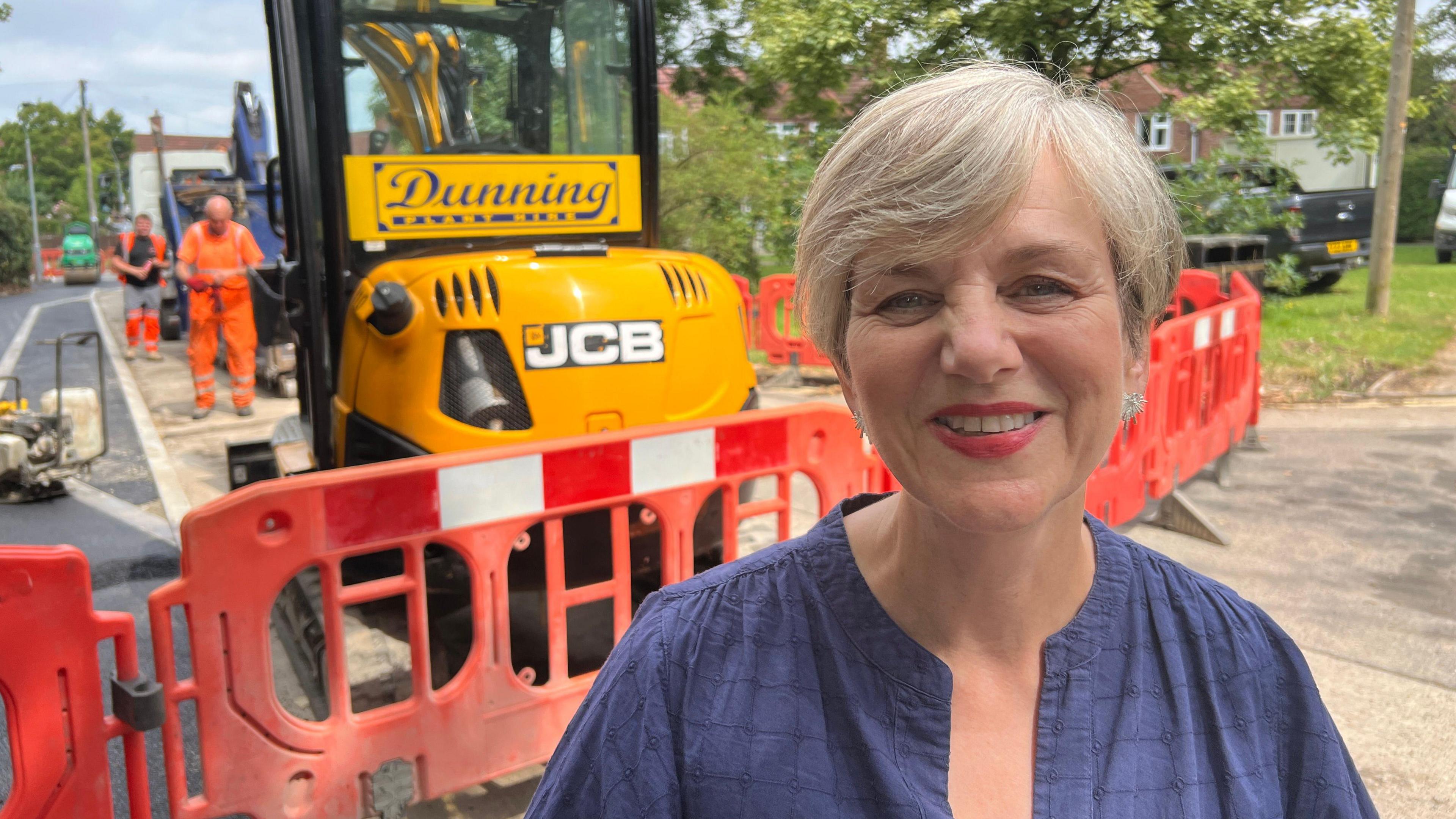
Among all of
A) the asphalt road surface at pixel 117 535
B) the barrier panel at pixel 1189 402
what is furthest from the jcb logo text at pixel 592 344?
the asphalt road surface at pixel 117 535

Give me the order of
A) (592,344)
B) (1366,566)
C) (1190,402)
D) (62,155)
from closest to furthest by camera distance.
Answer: (592,344) < (1366,566) < (1190,402) < (62,155)

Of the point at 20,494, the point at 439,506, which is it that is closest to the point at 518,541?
the point at 439,506

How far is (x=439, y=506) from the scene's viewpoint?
319 cm

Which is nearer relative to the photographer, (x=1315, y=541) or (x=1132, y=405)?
(x=1132, y=405)

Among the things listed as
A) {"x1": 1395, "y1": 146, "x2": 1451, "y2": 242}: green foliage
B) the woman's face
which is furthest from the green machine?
the woman's face

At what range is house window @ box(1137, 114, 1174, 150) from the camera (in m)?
1.48

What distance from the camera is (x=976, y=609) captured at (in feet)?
4.50

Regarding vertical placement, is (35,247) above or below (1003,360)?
above

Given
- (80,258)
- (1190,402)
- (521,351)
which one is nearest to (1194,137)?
(1190,402)

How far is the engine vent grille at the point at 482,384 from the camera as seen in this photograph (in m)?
4.08

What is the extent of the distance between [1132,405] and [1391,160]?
1381 cm

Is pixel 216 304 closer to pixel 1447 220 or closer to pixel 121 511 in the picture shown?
pixel 121 511

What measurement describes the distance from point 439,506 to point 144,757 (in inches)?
38.1

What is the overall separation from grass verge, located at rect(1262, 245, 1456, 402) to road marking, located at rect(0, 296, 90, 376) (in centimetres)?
1111
